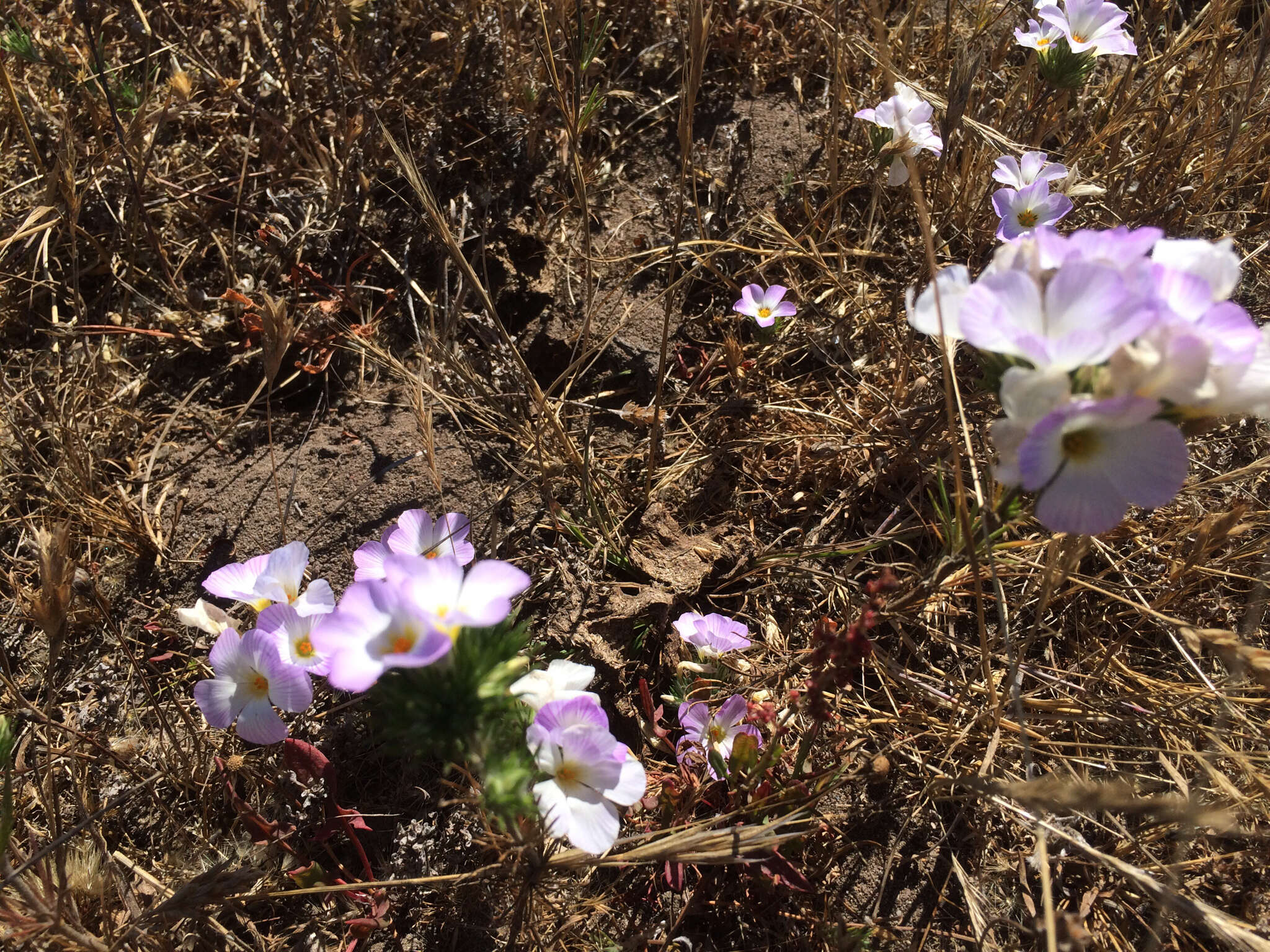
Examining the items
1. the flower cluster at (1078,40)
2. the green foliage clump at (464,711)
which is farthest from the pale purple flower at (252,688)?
the flower cluster at (1078,40)

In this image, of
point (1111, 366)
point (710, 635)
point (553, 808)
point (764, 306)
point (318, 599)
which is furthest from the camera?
point (764, 306)

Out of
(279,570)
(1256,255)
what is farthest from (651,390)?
(1256,255)

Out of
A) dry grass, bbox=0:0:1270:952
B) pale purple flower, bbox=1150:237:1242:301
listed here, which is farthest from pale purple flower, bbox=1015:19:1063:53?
pale purple flower, bbox=1150:237:1242:301

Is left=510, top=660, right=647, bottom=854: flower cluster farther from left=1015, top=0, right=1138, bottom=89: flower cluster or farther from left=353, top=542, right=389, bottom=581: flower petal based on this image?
left=1015, top=0, right=1138, bottom=89: flower cluster

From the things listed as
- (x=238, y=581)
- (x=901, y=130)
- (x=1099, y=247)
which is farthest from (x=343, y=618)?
(x=901, y=130)

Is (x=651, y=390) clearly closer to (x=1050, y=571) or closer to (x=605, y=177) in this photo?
(x=605, y=177)

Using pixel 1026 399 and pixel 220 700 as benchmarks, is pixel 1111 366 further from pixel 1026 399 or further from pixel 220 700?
pixel 220 700

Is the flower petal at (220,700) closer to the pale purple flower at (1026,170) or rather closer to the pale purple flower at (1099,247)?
the pale purple flower at (1099,247)
